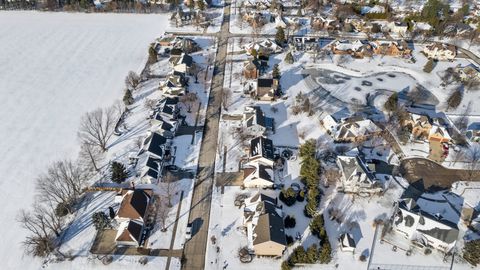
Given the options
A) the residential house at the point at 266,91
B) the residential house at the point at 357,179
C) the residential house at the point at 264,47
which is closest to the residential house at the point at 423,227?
the residential house at the point at 357,179

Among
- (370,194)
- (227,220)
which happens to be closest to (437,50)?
(370,194)

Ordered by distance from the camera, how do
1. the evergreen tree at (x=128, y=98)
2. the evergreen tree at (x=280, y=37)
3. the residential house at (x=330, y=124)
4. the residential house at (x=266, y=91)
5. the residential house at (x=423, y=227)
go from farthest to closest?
the evergreen tree at (x=280, y=37) → the residential house at (x=266, y=91) → the evergreen tree at (x=128, y=98) → the residential house at (x=330, y=124) → the residential house at (x=423, y=227)

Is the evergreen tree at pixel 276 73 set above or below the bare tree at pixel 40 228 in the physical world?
above

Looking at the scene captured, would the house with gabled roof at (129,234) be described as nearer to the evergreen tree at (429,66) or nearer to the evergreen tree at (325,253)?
the evergreen tree at (325,253)

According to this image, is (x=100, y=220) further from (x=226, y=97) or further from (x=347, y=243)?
(x=226, y=97)

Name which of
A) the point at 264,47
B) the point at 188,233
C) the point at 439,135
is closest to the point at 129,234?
the point at 188,233

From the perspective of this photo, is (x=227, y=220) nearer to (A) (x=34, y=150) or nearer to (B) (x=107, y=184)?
(B) (x=107, y=184)

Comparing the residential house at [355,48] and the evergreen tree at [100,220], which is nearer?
the evergreen tree at [100,220]
